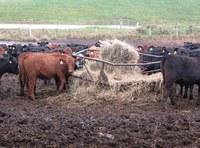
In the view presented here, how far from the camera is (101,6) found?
63.1m

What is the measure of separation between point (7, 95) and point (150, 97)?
4.16 meters

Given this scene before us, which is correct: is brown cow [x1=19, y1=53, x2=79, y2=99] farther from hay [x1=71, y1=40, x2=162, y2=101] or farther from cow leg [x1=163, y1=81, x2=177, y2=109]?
cow leg [x1=163, y1=81, x2=177, y2=109]

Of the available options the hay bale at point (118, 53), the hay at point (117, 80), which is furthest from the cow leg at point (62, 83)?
the hay bale at point (118, 53)

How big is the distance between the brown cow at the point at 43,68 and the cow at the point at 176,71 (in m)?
2.93


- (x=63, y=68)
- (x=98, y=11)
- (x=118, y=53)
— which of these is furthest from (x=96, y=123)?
(x=98, y=11)

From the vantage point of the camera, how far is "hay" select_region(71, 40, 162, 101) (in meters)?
11.7

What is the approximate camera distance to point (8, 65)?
527 inches

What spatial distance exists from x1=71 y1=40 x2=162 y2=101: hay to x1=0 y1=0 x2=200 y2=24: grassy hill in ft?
128

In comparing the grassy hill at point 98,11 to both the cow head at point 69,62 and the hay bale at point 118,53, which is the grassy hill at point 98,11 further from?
the cow head at point 69,62

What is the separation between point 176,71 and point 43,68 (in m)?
3.88

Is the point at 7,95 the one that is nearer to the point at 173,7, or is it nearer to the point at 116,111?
the point at 116,111

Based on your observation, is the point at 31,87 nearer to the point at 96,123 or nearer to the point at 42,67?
the point at 42,67

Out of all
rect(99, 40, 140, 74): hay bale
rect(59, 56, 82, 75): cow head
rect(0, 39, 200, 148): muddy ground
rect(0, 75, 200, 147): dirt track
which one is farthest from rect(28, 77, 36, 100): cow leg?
rect(99, 40, 140, 74): hay bale

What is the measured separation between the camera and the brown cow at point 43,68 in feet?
39.9
